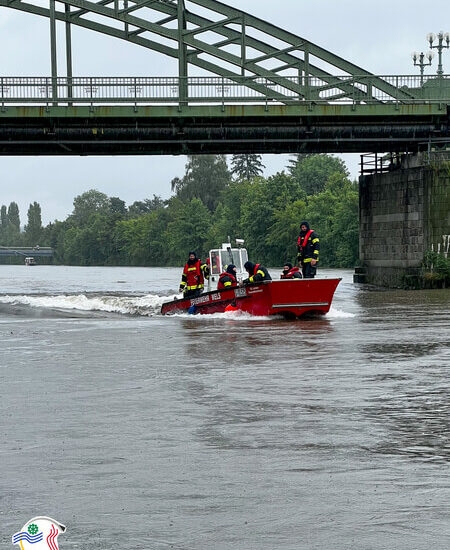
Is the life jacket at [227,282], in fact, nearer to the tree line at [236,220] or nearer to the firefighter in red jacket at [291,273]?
the firefighter in red jacket at [291,273]

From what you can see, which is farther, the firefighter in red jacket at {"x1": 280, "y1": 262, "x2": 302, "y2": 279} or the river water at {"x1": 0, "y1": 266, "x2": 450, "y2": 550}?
the firefighter in red jacket at {"x1": 280, "y1": 262, "x2": 302, "y2": 279}

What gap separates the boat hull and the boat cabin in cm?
195

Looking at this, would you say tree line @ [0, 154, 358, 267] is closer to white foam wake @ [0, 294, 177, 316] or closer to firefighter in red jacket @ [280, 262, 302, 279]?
white foam wake @ [0, 294, 177, 316]

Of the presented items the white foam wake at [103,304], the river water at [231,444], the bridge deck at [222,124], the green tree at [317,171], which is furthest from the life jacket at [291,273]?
the green tree at [317,171]

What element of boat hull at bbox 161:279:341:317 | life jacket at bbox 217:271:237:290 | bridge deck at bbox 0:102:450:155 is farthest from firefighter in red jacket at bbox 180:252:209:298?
bridge deck at bbox 0:102:450:155

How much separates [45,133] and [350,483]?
37016mm

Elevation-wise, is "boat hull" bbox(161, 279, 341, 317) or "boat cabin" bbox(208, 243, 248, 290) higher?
→ "boat cabin" bbox(208, 243, 248, 290)

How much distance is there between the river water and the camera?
279 inches

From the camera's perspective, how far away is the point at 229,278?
26.7 metres

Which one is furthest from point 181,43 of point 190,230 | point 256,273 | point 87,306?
point 190,230

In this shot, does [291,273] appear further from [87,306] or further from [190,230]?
[190,230]

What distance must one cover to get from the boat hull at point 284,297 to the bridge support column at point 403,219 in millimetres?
17683

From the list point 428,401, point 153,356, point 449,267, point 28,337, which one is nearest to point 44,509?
point 428,401

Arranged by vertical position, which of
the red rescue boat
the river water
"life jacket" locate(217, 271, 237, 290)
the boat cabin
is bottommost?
the river water
